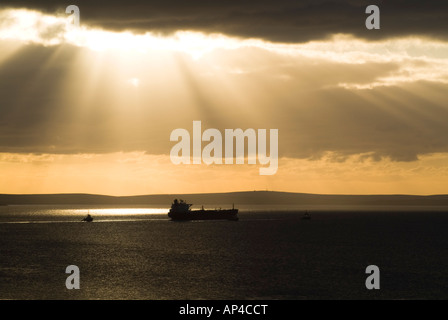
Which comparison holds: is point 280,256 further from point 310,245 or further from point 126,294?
point 126,294

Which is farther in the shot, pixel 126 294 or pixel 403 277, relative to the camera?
pixel 403 277

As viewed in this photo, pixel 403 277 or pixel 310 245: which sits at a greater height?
pixel 310 245

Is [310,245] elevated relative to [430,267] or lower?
elevated

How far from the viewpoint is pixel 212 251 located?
10675 centimetres

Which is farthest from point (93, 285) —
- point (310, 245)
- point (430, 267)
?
point (310, 245)

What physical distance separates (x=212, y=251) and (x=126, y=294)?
47.8 metres

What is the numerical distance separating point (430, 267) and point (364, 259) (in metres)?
12.8
